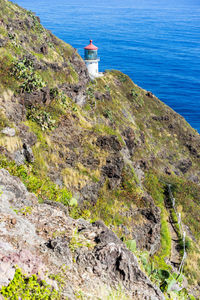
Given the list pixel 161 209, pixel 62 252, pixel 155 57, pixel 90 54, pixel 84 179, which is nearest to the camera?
pixel 62 252

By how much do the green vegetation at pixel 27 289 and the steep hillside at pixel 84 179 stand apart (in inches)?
11.7

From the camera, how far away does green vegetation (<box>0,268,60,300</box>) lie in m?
6.01

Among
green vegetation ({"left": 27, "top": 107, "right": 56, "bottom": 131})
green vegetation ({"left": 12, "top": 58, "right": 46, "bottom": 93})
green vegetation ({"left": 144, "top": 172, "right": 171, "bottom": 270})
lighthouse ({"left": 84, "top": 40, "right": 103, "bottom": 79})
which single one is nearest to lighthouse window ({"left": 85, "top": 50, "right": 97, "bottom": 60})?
lighthouse ({"left": 84, "top": 40, "right": 103, "bottom": 79})

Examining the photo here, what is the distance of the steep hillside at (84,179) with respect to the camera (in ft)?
28.8

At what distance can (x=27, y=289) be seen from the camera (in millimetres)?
6273

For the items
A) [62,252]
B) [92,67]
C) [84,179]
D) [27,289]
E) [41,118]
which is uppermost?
[92,67]

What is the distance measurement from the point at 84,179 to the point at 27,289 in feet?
52.4

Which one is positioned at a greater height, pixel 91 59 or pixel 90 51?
pixel 90 51

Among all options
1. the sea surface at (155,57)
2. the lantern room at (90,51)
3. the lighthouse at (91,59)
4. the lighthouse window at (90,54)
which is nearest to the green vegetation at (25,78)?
the lighthouse at (91,59)

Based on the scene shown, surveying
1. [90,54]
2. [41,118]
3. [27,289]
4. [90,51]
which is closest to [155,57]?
[90,54]

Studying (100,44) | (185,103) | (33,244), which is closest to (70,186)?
(33,244)

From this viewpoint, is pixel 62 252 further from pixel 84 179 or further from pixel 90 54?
pixel 90 54

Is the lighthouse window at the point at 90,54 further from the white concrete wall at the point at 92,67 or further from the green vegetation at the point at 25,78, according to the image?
the green vegetation at the point at 25,78

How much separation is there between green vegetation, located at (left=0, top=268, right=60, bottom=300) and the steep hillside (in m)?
0.30
